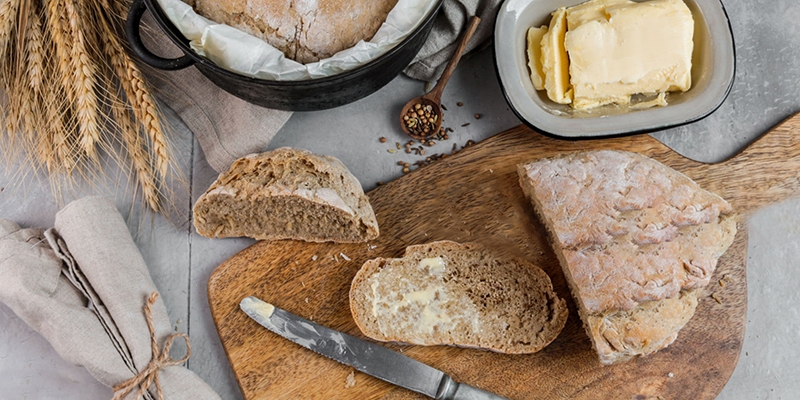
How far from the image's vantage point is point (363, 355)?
2.72 m

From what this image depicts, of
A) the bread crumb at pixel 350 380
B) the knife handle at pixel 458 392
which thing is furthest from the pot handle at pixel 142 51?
the knife handle at pixel 458 392

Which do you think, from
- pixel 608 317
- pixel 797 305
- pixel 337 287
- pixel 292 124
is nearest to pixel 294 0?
pixel 292 124

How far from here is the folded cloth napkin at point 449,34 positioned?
9.34 ft

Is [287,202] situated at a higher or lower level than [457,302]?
higher

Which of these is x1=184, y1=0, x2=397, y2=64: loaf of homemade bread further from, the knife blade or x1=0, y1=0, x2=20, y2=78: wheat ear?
the knife blade

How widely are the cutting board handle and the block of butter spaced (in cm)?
45

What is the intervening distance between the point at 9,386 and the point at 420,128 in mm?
2142

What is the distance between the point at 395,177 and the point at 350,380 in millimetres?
927

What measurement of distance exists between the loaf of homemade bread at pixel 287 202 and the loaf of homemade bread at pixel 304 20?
1.76 ft

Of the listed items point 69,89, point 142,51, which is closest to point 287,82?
point 142,51

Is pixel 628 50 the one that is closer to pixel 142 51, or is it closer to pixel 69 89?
pixel 142 51

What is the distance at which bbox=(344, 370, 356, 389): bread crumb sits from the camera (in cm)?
276

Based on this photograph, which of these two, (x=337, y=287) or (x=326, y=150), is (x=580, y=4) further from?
(x=337, y=287)

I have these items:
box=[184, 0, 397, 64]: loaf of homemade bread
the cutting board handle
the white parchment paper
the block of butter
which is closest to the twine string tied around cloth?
the white parchment paper
